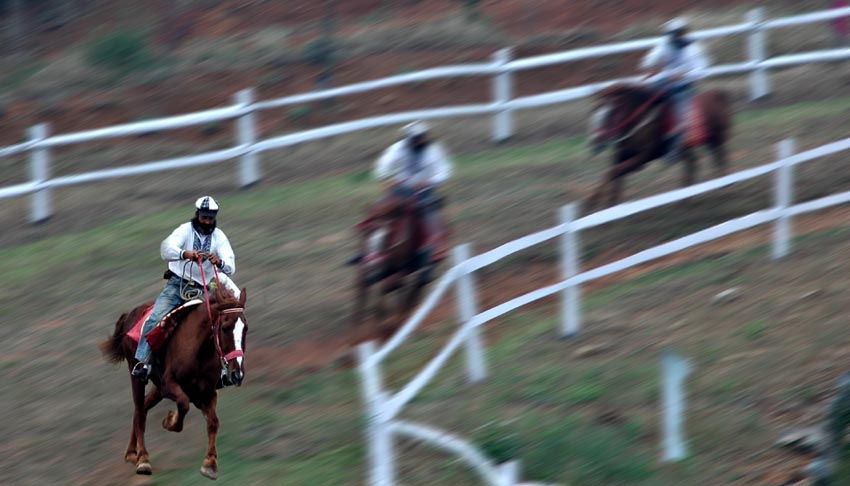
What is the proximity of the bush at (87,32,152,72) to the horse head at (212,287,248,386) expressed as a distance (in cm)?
1853

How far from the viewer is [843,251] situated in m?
12.1

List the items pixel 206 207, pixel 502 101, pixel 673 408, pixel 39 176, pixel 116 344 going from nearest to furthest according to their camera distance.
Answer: pixel 673 408 → pixel 206 207 → pixel 116 344 → pixel 39 176 → pixel 502 101

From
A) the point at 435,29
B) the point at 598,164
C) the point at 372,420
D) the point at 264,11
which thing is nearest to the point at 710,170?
the point at 598,164

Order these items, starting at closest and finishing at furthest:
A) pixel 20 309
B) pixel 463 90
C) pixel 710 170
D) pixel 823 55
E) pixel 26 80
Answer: pixel 20 309 < pixel 710 170 < pixel 823 55 < pixel 463 90 < pixel 26 80

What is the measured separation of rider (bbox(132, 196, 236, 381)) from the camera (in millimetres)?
10180

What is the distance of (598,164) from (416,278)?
5.84 metres

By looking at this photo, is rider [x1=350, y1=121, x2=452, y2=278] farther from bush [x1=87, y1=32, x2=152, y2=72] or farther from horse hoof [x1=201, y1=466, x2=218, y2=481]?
bush [x1=87, y1=32, x2=152, y2=72]

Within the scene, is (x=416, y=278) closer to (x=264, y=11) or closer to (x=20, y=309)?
(x=20, y=309)

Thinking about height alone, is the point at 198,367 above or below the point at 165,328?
below

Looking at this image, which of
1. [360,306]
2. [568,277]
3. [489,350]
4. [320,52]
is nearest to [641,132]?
[360,306]

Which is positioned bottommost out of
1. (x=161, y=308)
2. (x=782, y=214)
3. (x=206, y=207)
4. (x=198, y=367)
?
(x=782, y=214)

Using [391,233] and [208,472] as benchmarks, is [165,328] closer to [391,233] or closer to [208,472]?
[208,472]

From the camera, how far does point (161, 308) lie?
403 inches

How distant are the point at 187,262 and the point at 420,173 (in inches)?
123
